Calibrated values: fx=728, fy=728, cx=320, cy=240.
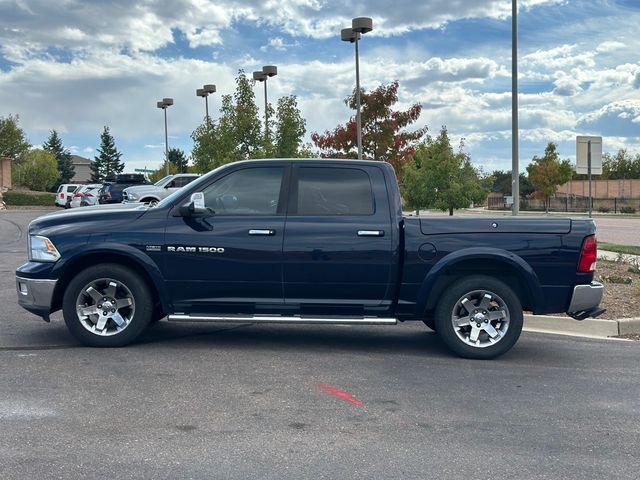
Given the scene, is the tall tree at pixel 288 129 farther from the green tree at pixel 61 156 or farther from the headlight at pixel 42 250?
the green tree at pixel 61 156

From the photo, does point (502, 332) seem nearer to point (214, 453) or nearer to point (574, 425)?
point (574, 425)

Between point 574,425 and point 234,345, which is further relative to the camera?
point 234,345

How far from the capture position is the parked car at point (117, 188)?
31.6 metres

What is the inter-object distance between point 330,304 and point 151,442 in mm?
2983

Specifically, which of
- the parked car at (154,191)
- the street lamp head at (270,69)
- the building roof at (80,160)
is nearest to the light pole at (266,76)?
the street lamp head at (270,69)

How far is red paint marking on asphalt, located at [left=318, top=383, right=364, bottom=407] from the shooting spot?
227 inches

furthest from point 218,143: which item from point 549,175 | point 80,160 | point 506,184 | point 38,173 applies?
point 80,160

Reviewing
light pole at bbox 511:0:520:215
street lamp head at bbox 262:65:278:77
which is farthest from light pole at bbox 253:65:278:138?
light pole at bbox 511:0:520:215

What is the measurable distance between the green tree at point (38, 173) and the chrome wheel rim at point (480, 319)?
8959 cm

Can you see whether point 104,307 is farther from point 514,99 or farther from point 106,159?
point 106,159

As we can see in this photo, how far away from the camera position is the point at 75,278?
7406 millimetres

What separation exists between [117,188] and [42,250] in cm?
2551

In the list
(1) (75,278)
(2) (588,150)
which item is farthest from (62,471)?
(2) (588,150)

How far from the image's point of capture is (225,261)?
738 cm
